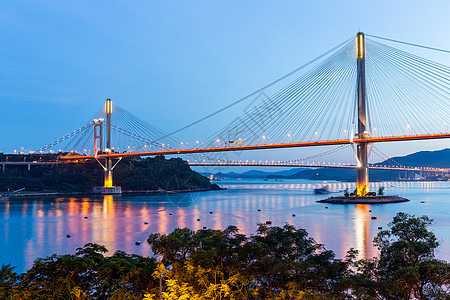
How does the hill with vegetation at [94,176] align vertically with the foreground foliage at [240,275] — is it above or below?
above

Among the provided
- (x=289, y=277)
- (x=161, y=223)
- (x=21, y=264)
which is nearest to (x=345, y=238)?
(x=161, y=223)

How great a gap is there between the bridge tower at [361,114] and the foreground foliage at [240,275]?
31.5 metres

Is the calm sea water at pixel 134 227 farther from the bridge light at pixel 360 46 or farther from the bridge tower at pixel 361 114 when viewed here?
the bridge light at pixel 360 46

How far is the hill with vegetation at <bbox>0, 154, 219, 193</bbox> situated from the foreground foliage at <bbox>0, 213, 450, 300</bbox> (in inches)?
2320

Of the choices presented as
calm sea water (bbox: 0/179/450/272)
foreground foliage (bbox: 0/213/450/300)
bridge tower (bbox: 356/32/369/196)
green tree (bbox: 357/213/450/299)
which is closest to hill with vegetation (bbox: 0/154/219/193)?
calm sea water (bbox: 0/179/450/272)

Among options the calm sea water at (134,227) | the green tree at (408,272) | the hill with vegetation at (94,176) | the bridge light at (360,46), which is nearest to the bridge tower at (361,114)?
the bridge light at (360,46)

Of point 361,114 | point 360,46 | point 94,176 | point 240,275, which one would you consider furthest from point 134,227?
point 94,176

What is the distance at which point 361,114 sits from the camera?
40156 mm

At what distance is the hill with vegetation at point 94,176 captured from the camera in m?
64.8

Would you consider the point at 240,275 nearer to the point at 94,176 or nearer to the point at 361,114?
the point at 361,114

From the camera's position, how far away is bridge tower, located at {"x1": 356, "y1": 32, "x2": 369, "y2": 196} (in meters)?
40.2

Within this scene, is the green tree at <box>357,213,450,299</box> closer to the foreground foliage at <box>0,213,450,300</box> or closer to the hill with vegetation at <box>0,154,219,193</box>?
the foreground foliage at <box>0,213,450,300</box>

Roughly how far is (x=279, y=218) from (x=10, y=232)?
19.2m

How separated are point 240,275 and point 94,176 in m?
64.8
